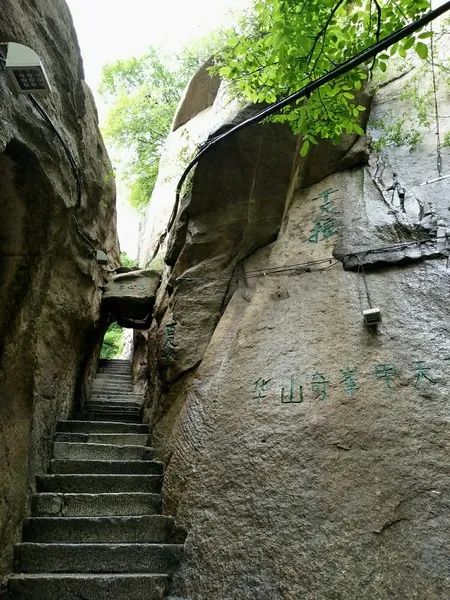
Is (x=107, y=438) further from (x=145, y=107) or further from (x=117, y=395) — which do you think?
(x=145, y=107)

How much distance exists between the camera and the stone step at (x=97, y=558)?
4.77 metres

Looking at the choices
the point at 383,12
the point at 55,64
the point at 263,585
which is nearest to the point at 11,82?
the point at 55,64

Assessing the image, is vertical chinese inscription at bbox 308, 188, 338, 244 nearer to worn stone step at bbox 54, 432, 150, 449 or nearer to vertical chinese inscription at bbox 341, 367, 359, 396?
vertical chinese inscription at bbox 341, 367, 359, 396

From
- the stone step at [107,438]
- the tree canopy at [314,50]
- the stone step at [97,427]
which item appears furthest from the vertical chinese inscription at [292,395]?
the stone step at [97,427]

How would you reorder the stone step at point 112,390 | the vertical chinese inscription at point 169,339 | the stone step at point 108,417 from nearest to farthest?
the vertical chinese inscription at point 169,339 < the stone step at point 108,417 < the stone step at point 112,390

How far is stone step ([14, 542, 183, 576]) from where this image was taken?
15.7 ft

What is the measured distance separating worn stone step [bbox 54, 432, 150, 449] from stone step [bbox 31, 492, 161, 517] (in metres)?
1.50

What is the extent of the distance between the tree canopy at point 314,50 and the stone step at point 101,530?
4.62 m

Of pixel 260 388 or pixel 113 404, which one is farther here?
pixel 113 404

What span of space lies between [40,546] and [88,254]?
497 centimetres

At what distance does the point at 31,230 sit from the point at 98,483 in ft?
11.7

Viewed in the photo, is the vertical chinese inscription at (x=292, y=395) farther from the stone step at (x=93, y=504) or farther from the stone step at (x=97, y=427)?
the stone step at (x=97, y=427)

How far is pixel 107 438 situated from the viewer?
283 inches

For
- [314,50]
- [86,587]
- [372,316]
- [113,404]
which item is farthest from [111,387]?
[314,50]
